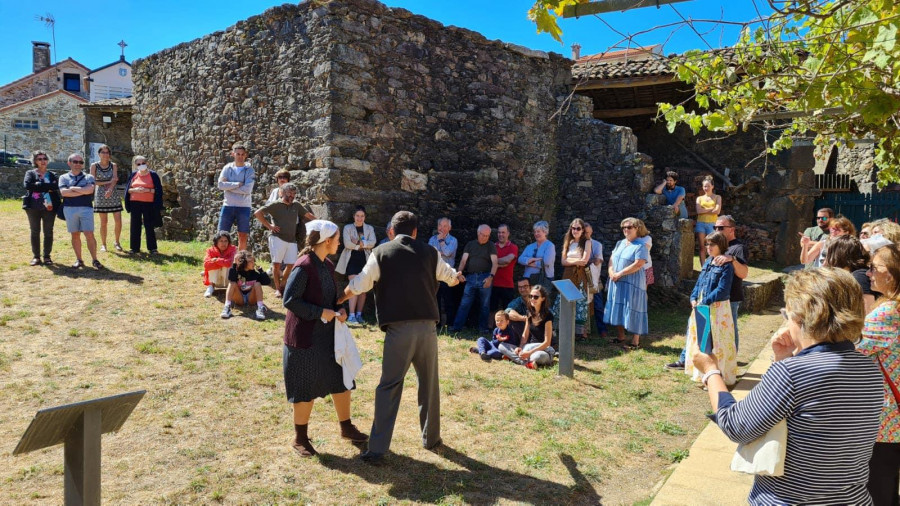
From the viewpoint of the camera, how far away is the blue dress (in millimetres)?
7969

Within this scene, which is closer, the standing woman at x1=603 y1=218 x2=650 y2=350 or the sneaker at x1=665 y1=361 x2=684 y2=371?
the sneaker at x1=665 y1=361 x2=684 y2=371

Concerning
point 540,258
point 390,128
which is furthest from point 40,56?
point 540,258

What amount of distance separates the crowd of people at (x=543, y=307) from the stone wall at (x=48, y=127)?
2915 centimetres

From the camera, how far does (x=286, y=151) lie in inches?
368

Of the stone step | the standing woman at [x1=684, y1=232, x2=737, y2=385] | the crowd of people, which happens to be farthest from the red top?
the stone step

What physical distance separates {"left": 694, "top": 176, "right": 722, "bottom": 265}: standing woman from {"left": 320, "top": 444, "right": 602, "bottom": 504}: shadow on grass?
25.0ft

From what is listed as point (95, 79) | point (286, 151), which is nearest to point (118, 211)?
point (286, 151)

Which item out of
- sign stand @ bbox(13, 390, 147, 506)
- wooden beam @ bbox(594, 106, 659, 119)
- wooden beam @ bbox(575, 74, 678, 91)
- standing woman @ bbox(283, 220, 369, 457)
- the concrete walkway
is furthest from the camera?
wooden beam @ bbox(594, 106, 659, 119)

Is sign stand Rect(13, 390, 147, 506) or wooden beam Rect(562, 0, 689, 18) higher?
wooden beam Rect(562, 0, 689, 18)

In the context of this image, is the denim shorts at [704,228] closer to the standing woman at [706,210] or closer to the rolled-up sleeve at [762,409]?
the standing woman at [706,210]

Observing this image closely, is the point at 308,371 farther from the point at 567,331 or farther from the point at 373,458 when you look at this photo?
the point at 567,331

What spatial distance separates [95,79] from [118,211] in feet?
122

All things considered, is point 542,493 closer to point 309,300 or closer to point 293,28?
point 309,300

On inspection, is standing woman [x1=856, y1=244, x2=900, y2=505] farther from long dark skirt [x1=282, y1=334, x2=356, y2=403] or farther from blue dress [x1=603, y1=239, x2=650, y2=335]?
blue dress [x1=603, y1=239, x2=650, y2=335]
